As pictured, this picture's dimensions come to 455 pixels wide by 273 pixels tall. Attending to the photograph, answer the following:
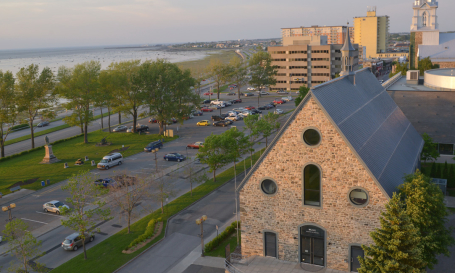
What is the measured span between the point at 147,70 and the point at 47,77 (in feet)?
65.1

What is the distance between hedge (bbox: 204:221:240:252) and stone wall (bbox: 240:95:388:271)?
200 inches

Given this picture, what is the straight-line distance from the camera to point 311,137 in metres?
27.8

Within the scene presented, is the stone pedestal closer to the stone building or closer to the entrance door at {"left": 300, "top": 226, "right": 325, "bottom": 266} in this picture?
the stone building

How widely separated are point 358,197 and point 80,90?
68.4 metres

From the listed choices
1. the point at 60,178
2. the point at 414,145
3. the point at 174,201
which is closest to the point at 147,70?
the point at 60,178

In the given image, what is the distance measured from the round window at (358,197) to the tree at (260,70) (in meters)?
104

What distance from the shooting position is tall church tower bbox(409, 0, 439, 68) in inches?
5379

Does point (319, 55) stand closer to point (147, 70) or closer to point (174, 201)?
point (147, 70)

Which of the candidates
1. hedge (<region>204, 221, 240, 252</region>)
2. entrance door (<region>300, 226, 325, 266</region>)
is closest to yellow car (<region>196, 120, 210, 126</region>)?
hedge (<region>204, 221, 240, 252</region>)

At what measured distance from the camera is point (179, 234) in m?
39.6

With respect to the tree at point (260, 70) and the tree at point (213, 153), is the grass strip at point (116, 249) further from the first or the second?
the tree at point (260, 70)

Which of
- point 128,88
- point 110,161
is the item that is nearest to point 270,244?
point 110,161

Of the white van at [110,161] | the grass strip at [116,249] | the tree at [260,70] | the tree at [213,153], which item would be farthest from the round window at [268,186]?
the tree at [260,70]

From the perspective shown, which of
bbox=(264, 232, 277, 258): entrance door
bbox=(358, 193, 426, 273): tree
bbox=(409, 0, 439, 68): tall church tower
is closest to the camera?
bbox=(358, 193, 426, 273): tree
